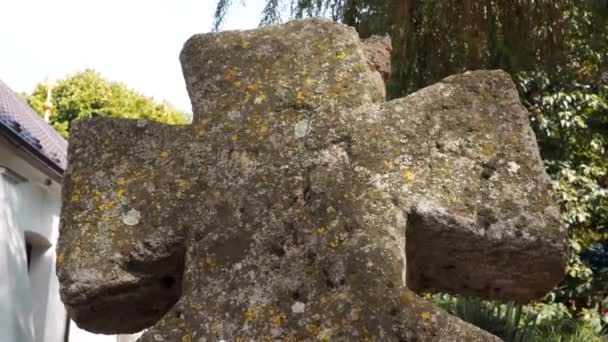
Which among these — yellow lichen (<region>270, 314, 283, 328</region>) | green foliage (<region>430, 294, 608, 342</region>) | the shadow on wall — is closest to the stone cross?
yellow lichen (<region>270, 314, 283, 328</region>)

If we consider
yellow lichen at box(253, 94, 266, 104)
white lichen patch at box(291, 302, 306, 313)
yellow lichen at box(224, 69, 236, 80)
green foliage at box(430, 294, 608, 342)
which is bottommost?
green foliage at box(430, 294, 608, 342)

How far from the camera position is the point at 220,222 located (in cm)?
350

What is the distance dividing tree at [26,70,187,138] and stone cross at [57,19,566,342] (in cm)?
2583

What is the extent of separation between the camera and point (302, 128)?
3648 mm

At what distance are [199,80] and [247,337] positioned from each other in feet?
3.85

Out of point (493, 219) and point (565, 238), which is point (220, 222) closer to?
point (493, 219)

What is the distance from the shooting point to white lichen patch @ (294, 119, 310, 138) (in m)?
3.63

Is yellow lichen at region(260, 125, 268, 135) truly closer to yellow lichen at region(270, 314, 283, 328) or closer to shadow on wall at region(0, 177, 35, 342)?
yellow lichen at region(270, 314, 283, 328)

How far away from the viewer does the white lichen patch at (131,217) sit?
11.9 feet

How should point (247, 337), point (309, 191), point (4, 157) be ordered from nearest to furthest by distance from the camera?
point (247, 337)
point (309, 191)
point (4, 157)

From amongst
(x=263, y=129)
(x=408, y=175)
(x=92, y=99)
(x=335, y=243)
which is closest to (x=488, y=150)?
(x=408, y=175)

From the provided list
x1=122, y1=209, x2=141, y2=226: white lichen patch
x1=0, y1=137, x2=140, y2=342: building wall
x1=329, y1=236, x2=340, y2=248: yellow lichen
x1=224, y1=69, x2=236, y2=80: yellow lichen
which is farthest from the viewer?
x1=0, y1=137, x2=140, y2=342: building wall

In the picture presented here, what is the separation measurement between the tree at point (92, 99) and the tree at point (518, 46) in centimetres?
1917

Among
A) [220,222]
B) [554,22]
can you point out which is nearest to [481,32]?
[554,22]
